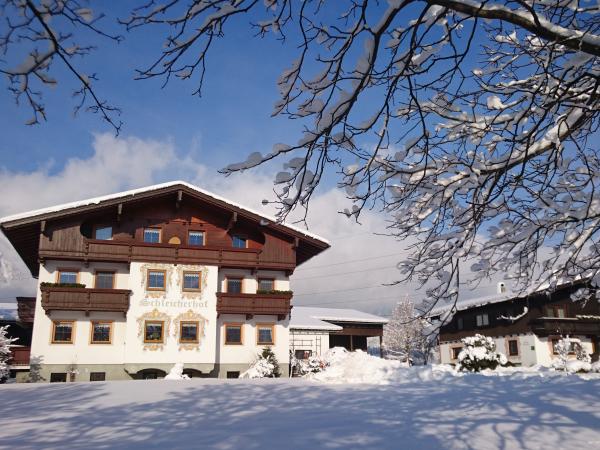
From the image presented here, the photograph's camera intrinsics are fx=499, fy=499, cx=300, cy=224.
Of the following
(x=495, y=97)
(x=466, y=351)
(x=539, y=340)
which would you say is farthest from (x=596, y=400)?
(x=539, y=340)

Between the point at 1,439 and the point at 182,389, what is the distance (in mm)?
5179

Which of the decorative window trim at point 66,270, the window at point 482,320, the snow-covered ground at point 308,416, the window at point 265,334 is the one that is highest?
the decorative window trim at point 66,270

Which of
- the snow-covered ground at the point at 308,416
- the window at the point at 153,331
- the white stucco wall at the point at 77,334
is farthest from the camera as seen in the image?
the window at the point at 153,331

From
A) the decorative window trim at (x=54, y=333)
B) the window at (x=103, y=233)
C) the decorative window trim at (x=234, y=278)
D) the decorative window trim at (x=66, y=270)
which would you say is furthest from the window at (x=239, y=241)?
the decorative window trim at (x=54, y=333)

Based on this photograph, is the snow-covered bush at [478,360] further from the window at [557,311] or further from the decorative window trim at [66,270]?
the window at [557,311]

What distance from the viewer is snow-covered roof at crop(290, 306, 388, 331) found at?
33375mm

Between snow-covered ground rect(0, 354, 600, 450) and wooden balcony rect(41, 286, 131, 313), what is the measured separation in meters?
11.2

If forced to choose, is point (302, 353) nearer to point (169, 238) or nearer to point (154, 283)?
point (154, 283)

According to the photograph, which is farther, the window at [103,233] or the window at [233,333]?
the window at [233,333]

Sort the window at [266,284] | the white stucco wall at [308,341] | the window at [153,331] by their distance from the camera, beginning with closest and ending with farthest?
the window at [153,331], the window at [266,284], the white stucco wall at [308,341]

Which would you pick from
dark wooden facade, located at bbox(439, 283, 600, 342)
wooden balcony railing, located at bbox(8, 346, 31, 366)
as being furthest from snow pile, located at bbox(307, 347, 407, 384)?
dark wooden facade, located at bbox(439, 283, 600, 342)

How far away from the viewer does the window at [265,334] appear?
25.5 meters

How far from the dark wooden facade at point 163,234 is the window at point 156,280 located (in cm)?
69

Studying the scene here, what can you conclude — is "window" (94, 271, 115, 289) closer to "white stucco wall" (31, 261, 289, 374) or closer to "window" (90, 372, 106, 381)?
"white stucco wall" (31, 261, 289, 374)
